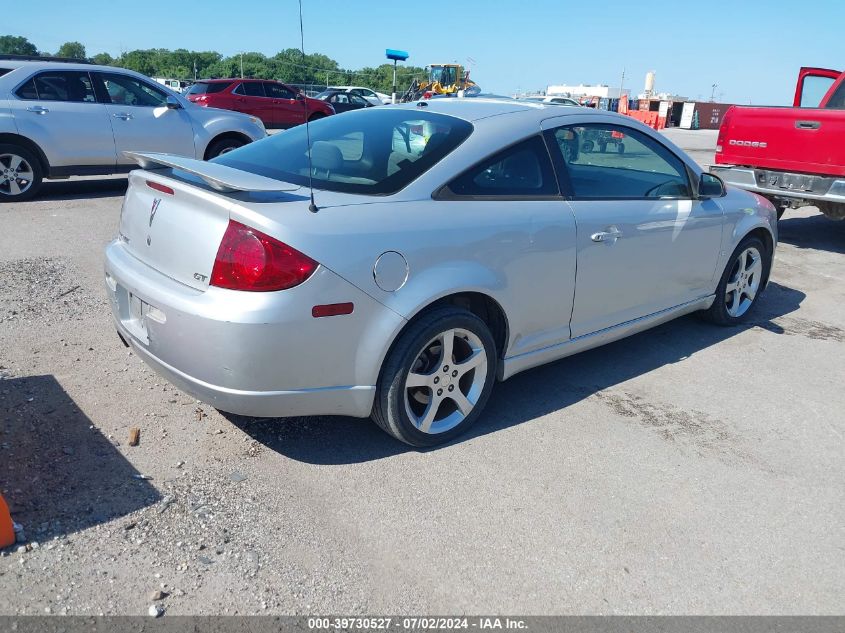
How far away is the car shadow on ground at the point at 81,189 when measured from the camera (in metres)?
9.82

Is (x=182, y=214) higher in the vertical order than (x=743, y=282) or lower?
higher

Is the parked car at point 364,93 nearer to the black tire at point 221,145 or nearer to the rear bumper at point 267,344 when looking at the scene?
the black tire at point 221,145

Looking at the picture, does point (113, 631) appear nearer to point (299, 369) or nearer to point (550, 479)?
point (299, 369)

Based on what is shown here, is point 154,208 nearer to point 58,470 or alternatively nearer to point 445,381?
point 58,470

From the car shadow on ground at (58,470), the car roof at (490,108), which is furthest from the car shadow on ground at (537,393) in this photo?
the car roof at (490,108)

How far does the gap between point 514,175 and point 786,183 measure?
5.91m

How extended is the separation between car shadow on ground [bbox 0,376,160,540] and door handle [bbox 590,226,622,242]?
8.55ft

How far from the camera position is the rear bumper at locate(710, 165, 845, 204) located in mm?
7742

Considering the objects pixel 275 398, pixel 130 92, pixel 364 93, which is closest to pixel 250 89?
pixel 364 93

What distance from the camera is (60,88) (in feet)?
30.6

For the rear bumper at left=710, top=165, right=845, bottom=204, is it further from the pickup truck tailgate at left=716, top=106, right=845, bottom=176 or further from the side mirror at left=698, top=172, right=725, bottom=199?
the side mirror at left=698, top=172, right=725, bottom=199

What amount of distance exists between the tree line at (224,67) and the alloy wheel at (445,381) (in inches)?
2044

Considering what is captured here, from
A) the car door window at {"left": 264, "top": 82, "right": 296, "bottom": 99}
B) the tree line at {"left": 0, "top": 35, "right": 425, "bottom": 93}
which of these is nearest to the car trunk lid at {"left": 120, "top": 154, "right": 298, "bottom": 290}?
the car door window at {"left": 264, "top": 82, "right": 296, "bottom": 99}

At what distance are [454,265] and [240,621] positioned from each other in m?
1.76
